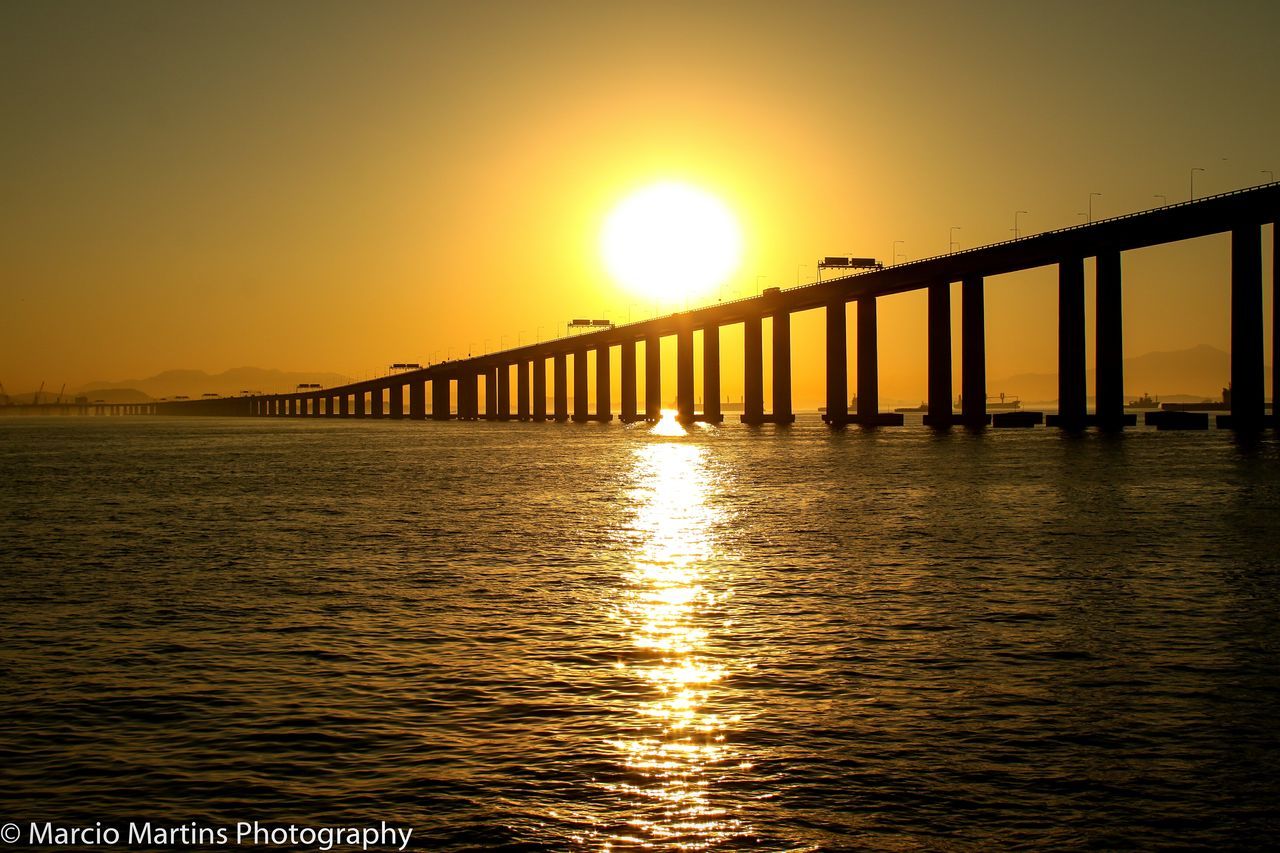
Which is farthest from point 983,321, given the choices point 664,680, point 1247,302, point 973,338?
point 664,680

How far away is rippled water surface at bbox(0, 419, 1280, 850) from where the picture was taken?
9438 millimetres

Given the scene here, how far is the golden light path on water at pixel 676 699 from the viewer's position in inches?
357

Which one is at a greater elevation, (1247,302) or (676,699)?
(1247,302)

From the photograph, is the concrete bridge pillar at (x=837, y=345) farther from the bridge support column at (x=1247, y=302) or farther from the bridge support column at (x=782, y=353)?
the bridge support column at (x=1247, y=302)

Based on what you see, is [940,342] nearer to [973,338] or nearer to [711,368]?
[973,338]

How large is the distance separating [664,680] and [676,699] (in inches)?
39.6

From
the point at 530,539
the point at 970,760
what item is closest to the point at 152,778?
the point at 970,760

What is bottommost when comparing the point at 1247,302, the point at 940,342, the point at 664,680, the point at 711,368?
the point at 664,680

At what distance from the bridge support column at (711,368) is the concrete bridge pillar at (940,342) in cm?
4791

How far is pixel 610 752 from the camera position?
10.9m

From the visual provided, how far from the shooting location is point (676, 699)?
512 inches

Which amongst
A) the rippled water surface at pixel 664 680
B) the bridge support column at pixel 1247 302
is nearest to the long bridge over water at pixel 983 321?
the bridge support column at pixel 1247 302

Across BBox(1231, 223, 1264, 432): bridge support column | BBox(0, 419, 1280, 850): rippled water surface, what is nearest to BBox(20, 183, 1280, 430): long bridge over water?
BBox(1231, 223, 1264, 432): bridge support column

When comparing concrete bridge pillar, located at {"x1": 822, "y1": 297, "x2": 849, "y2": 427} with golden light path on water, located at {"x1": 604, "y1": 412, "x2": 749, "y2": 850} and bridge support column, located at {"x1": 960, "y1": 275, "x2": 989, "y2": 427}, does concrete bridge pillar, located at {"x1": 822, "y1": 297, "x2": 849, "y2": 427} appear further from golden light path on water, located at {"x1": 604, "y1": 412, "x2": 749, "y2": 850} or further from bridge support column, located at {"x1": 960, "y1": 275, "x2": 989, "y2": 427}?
golden light path on water, located at {"x1": 604, "y1": 412, "x2": 749, "y2": 850}
